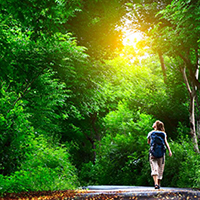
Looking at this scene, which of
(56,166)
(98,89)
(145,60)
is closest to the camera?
(56,166)

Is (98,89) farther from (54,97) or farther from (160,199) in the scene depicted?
(160,199)

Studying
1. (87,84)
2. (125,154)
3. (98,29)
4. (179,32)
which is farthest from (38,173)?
(125,154)

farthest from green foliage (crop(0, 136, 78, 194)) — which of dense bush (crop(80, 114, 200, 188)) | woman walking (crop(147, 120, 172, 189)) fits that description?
dense bush (crop(80, 114, 200, 188))

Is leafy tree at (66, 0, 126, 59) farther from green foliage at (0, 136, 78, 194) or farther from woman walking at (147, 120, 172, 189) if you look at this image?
green foliage at (0, 136, 78, 194)

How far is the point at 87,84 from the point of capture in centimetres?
1434

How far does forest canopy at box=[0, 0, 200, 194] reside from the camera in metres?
7.45

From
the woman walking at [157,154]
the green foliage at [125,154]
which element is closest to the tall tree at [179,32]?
the green foliage at [125,154]

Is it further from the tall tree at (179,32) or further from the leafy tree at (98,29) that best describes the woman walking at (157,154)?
the leafy tree at (98,29)

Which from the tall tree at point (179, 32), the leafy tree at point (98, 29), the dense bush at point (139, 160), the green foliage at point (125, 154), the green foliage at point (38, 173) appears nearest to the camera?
the green foliage at point (38, 173)

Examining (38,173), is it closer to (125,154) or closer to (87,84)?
(87,84)

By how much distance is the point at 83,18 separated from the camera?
13438 mm

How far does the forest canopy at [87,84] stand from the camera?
24.4 ft

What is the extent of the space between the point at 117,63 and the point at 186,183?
8.27 metres

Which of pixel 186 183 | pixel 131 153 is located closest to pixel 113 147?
pixel 131 153
